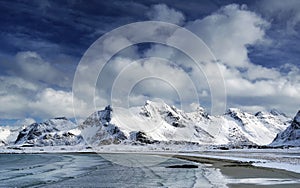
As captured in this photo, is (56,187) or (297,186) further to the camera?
(56,187)

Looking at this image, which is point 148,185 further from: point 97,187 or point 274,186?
point 274,186

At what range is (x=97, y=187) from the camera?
3225cm

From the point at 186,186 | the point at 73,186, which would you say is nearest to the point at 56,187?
the point at 73,186

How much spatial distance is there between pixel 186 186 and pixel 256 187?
567cm

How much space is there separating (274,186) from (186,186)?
6988 millimetres

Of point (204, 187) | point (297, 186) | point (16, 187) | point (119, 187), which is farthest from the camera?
point (16, 187)

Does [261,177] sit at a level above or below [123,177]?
below

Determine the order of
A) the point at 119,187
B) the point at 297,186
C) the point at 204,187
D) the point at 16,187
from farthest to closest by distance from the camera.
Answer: the point at 16,187
the point at 119,187
the point at 204,187
the point at 297,186

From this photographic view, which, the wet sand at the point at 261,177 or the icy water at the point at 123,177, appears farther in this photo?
the icy water at the point at 123,177

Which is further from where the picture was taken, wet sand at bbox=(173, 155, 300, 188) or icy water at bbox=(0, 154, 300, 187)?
icy water at bbox=(0, 154, 300, 187)

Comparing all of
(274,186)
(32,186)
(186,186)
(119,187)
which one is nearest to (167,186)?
(186,186)

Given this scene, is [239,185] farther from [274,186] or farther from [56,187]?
[56,187]

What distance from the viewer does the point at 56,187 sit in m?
33.3

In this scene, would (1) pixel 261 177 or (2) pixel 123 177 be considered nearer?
(1) pixel 261 177
